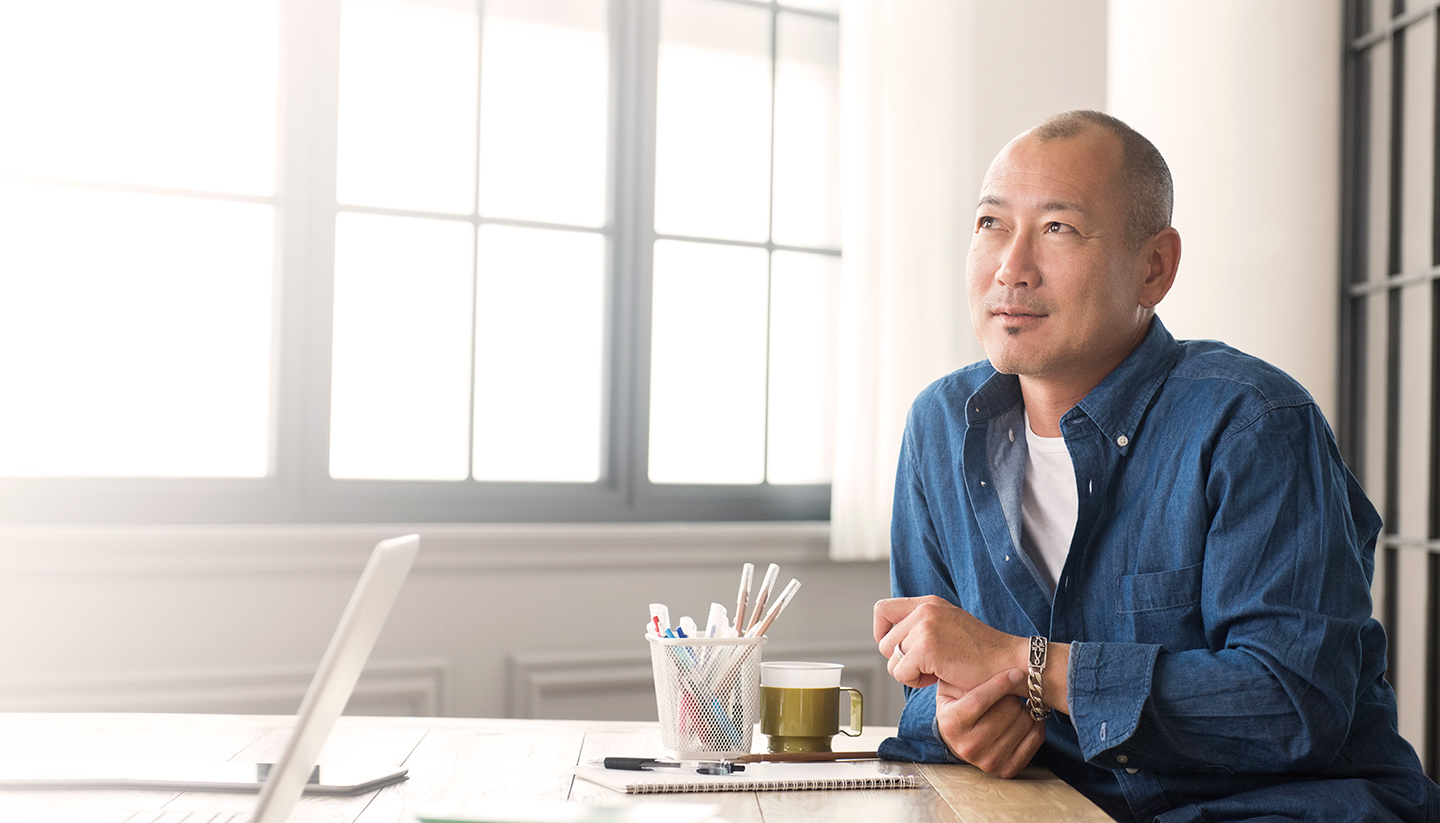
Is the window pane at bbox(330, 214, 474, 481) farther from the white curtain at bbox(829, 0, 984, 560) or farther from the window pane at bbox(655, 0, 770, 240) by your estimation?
the white curtain at bbox(829, 0, 984, 560)

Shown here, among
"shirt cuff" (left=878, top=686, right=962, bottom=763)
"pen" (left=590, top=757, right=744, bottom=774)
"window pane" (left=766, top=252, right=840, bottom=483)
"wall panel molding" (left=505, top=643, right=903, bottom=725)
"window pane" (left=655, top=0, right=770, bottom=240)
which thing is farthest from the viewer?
"window pane" (left=766, top=252, right=840, bottom=483)

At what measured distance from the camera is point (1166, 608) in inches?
46.2

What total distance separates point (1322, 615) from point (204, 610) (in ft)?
6.08

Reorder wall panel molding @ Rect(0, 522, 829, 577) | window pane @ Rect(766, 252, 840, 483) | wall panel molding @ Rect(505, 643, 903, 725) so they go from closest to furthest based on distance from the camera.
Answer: wall panel molding @ Rect(0, 522, 829, 577) → wall panel molding @ Rect(505, 643, 903, 725) → window pane @ Rect(766, 252, 840, 483)

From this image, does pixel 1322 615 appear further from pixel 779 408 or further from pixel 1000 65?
pixel 1000 65

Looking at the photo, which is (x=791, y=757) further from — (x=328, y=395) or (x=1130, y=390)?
(x=328, y=395)

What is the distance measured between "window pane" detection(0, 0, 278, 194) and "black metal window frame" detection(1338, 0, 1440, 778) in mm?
2504

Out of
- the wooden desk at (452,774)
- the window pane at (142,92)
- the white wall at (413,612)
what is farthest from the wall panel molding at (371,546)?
the wooden desk at (452,774)

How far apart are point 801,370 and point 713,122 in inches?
25.6

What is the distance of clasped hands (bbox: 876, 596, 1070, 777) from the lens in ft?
3.48

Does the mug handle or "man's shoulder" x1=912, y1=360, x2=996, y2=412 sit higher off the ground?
"man's shoulder" x1=912, y1=360, x2=996, y2=412

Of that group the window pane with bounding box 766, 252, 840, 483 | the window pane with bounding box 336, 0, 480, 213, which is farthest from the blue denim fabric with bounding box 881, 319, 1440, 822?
the window pane with bounding box 336, 0, 480, 213

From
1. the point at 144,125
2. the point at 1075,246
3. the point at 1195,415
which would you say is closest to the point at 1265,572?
the point at 1195,415

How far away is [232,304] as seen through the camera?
2283 millimetres
